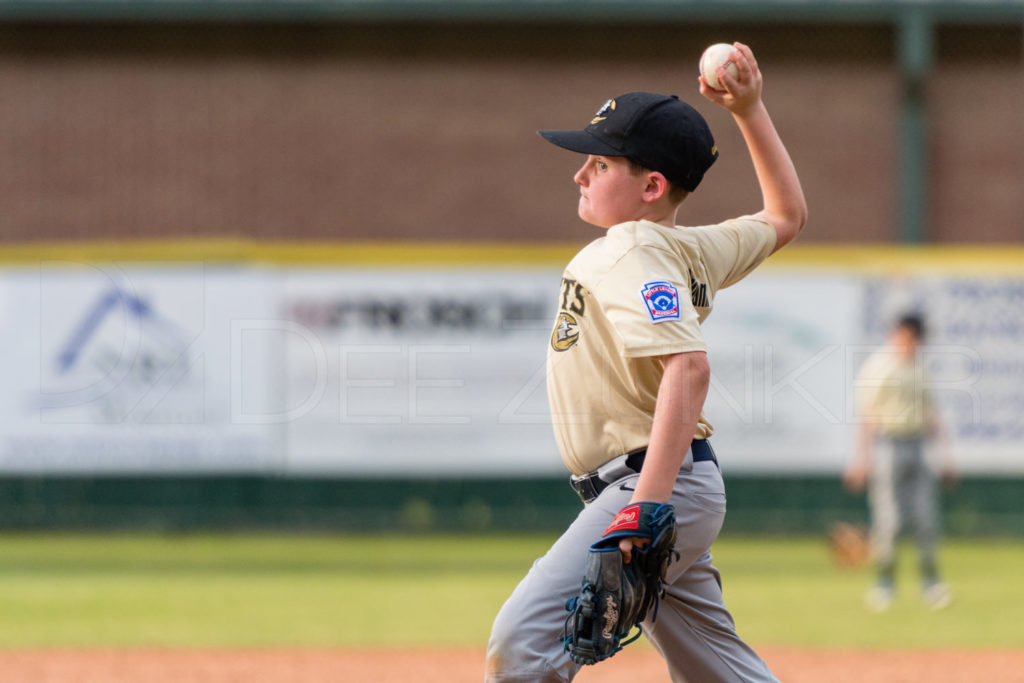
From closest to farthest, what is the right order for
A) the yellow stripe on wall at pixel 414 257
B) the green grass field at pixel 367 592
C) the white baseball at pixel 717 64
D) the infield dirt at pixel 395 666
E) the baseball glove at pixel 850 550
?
the white baseball at pixel 717 64
the infield dirt at pixel 395 666
the green grass field at pixel 367 592
the baseball glove at pixel 850 550
the yellow stripe on wall at pixel 414 257

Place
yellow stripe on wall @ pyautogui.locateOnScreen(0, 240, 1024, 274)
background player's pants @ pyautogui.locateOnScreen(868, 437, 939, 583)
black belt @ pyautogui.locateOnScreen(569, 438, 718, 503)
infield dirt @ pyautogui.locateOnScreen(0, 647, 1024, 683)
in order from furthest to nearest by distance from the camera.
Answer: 1. yellow stripe on wall @ pyautogui.locateOnScreen(0, 240, 1024, 274)
2. background player's pants @ pyautogui.locateOnScreen(868, 437, 939, 583)
3. infield dirt @ pyautogui.locateOnScreen(0, 647, 1024, 683)
4. black belt @ pyautogui.locateOnScreen(569, 438, 718, 503)

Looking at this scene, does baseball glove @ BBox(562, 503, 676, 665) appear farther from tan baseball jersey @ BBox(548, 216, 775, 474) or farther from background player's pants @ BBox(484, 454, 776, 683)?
tan baseball jersey @ BBox(548, 216, 775, 474)

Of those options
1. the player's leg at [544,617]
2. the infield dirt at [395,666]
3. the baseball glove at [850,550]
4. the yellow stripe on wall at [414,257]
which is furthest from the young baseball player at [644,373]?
the yellow stripe on wall at [414,257]

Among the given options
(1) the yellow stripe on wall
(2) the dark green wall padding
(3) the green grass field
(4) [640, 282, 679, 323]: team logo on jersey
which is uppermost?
(1) the yellow stripe on wall

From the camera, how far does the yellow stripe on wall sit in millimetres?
13266

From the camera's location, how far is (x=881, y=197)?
17609 millimetres

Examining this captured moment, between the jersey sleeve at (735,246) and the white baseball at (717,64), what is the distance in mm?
379

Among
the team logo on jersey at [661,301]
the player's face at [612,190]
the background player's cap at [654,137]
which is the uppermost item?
the background player's cap at [654,137]

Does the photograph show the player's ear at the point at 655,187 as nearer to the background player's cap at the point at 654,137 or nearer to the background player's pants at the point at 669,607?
the background player's cap at the point at 654,137

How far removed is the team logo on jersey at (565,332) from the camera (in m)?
3.48

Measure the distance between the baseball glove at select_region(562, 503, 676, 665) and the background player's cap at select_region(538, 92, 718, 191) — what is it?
2.83ft

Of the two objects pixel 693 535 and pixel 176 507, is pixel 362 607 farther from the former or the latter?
pixel 693 535

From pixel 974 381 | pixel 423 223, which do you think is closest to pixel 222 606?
pixel 974 381

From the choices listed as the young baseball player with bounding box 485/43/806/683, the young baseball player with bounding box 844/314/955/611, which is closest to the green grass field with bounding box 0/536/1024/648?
the young baseball player with bounding box 844/314/955/611
